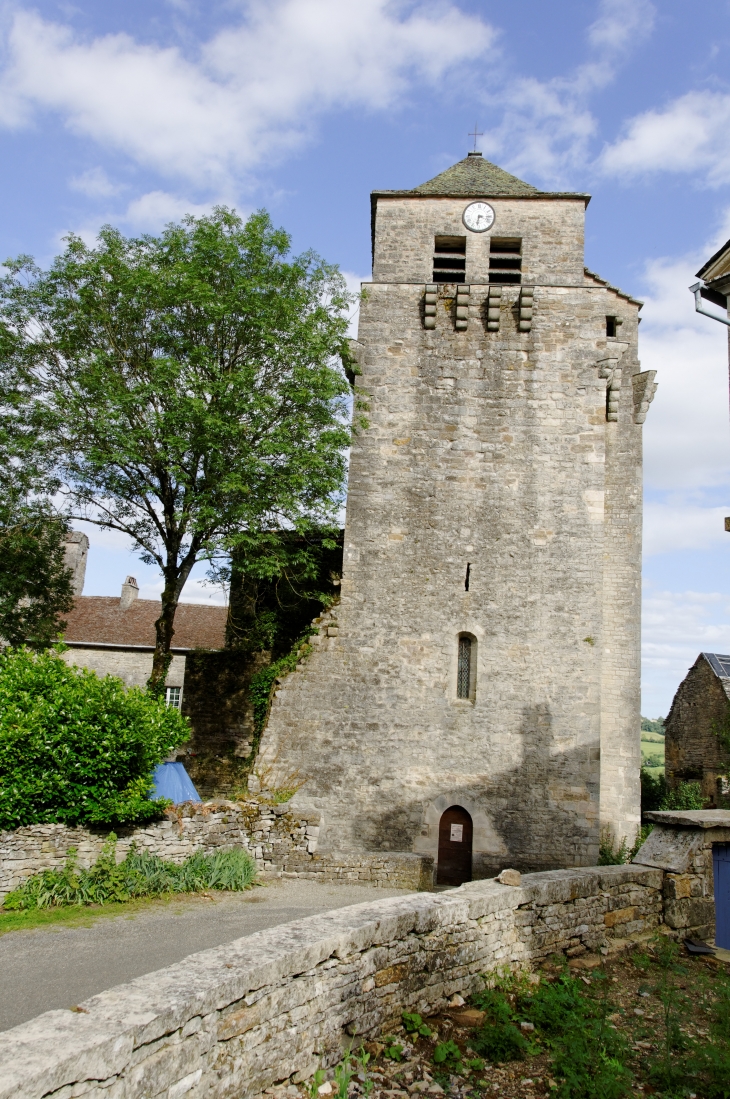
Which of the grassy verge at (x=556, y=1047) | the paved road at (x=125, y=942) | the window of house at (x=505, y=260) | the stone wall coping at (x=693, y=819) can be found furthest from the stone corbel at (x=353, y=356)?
the grassy verge at (x=556, y=1047)

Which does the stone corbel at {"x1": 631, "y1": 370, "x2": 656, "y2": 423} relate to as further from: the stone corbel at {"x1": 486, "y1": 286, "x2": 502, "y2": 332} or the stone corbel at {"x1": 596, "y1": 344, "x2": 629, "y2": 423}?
the stone corbel at {"x1": 486, "y1": 286, "x2": 502, "y2": 332}

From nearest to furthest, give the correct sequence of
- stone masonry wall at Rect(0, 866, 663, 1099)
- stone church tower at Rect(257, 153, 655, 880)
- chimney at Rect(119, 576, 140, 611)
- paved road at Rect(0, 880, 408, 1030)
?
stone masonry wall at Rect(0, 866, 663, 1099)
paved road at Rect(0, 880, 408, 1030)
stone church tower at Rect(257, 153, 655, 880)
chimney at Rect(119, 576, 140, 611)

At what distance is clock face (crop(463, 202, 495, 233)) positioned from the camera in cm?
1537

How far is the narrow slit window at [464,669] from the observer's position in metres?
13.1

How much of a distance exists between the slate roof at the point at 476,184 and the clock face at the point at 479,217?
10.2 inches

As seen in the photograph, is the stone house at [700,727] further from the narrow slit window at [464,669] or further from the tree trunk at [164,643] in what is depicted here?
the tree trunk at [164,643]

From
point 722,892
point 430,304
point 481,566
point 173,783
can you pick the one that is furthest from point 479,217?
point 722,892

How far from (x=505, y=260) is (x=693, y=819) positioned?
11648 mm

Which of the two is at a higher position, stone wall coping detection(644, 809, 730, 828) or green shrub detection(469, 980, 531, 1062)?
stone wall coping detection(644, 809, 730, 828)

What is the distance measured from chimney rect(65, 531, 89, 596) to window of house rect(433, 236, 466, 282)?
2051cm

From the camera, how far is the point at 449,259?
1526cm

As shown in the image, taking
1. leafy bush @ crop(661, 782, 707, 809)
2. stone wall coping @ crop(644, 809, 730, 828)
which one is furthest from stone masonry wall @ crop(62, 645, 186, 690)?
stone wall coping @ crop(644, 809, 730, 828)

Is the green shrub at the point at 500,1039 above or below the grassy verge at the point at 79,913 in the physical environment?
above

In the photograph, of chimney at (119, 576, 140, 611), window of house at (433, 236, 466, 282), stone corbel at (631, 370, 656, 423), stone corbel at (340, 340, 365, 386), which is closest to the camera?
stone corbel at (340, 340, 365, 386)
